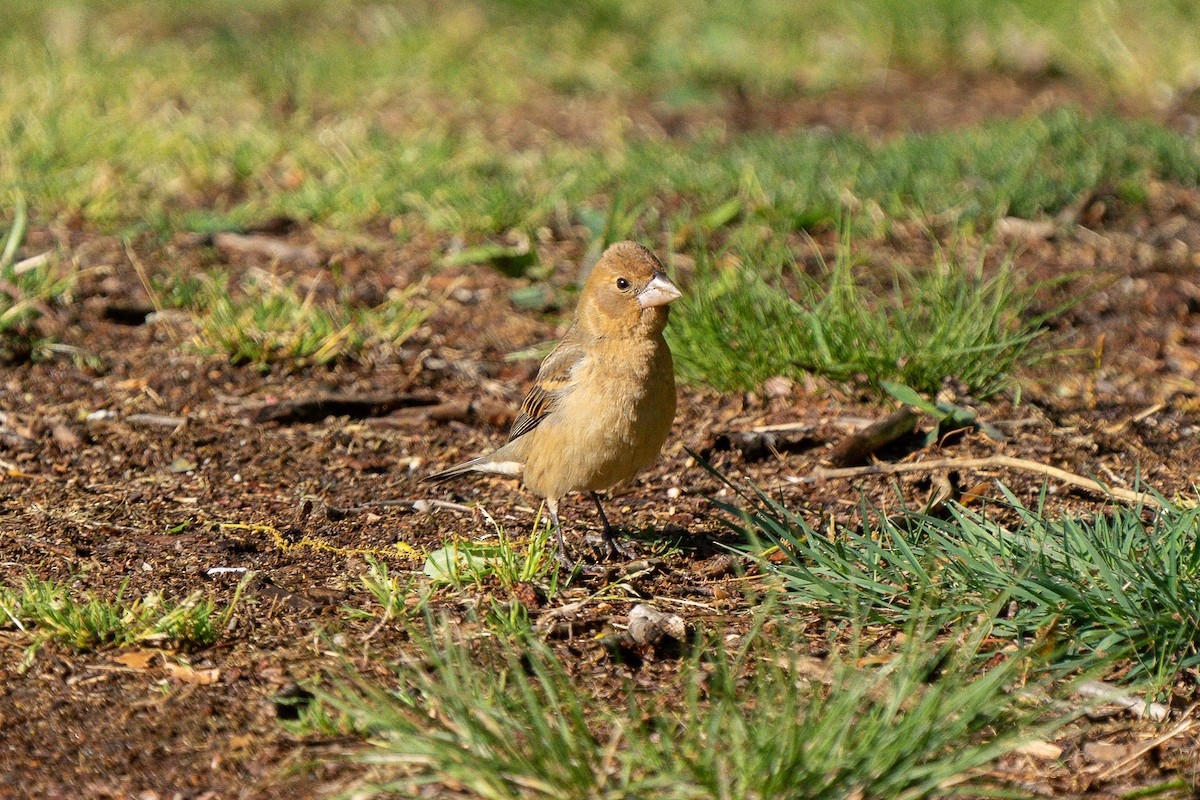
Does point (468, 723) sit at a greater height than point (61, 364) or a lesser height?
greater

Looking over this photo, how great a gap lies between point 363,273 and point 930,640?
3.93m

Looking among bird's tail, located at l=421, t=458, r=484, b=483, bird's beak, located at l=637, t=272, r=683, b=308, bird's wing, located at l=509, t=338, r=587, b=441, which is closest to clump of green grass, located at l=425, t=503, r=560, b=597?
bird's wing, located at l=509, t=338, r=587, b=441

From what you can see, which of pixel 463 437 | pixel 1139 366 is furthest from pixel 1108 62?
pixel 463 437

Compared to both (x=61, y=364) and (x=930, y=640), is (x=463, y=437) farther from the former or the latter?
(x=930, y=640)

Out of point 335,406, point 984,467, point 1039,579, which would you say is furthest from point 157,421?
point 1039,579

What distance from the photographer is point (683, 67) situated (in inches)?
406

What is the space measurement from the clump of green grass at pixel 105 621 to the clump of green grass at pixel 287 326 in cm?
216

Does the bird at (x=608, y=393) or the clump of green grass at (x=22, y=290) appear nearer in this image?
the bird at (x=608, y=393)

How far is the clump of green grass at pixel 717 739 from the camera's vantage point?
2.79 meters

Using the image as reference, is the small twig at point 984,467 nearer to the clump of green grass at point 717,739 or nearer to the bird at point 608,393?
the bird at point 608,393

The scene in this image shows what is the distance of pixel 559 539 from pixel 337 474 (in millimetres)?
1248

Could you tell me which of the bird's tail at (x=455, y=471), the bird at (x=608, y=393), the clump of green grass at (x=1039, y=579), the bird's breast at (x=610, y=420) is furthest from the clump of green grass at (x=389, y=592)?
the clump of green grass at (x=1039, y=579)

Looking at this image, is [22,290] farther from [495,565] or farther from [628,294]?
[495,565]

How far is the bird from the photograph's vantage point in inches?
172
